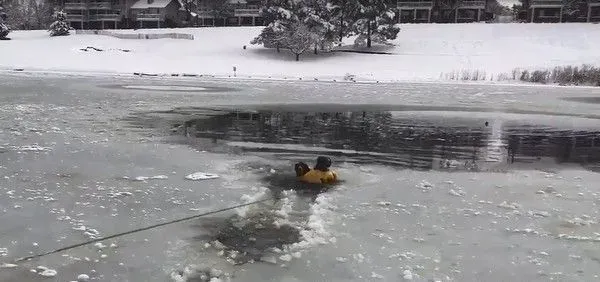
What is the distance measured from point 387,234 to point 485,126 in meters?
12.0

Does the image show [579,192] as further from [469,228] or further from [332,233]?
[332,233]

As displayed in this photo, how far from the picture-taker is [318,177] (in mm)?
9766

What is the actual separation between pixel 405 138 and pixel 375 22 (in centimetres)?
4185

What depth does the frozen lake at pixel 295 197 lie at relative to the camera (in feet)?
20.4

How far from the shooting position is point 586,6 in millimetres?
67312

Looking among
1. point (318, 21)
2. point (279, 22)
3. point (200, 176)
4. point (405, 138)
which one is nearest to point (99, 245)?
point (200, 176)

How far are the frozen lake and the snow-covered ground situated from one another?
27.2 metres

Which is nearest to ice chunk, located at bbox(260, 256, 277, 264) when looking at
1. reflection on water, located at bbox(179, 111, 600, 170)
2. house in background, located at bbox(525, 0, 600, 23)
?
reflection on water, located at bbox(179, 111, 600, 170)

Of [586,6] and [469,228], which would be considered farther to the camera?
[586,6]

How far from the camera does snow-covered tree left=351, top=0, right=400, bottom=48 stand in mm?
53656

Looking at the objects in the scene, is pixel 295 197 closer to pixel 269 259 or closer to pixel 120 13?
pixel 269 259

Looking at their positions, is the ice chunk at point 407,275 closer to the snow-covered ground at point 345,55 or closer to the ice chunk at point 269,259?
the ice chunk at point 269,259

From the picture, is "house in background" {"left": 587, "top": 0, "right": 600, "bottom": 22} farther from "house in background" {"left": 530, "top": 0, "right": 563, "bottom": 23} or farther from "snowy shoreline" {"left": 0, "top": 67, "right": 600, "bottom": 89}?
"snowy shoreline" {"left": 0, "top": 67, "right": 600, "bottom": 89}

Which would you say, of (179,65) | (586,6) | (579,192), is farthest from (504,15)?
(579,192)
